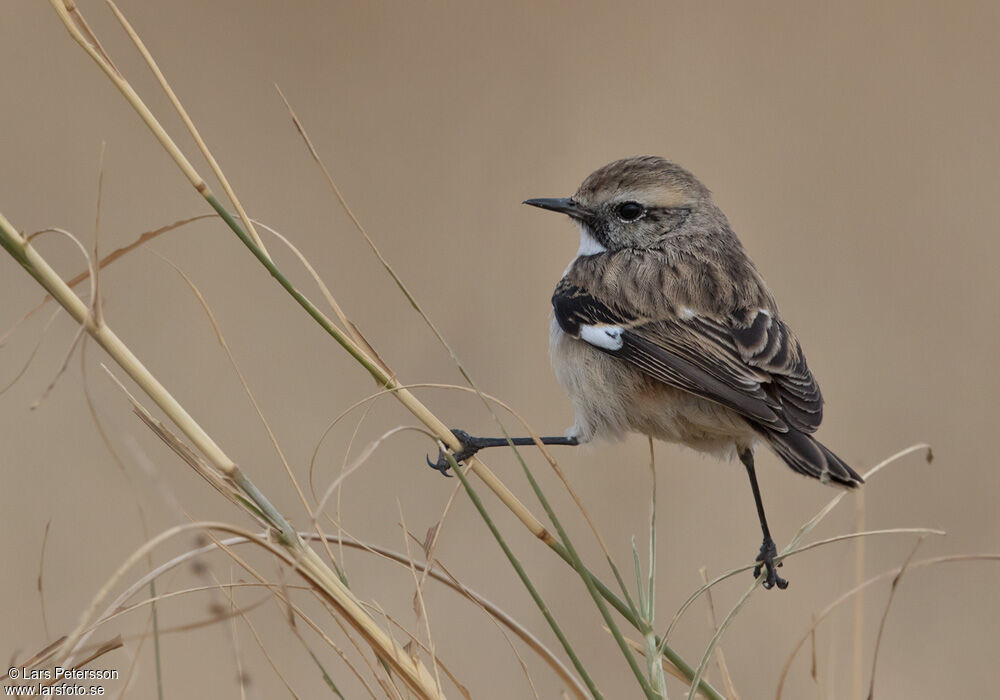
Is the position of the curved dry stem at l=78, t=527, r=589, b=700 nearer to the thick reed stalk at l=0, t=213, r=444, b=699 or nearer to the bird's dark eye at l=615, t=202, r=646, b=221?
the thick reed stalk at l=0, t=213, r=444, b=699

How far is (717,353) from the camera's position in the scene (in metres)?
3.35

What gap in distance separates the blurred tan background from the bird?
139 centimetres

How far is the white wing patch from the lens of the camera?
3.52 meters

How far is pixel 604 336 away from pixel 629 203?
0.65 m

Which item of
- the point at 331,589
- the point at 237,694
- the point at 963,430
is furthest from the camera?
the point at 963,430

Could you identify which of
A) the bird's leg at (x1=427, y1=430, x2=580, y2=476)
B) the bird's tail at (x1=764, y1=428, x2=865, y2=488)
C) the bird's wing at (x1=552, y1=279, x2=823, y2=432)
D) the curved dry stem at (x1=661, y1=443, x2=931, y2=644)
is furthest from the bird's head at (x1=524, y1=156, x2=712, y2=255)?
the curved dry stem at (x1=661, y1=443, x2=931, y2=644)

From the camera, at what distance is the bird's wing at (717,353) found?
125 inches

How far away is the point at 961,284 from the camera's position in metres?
6.63

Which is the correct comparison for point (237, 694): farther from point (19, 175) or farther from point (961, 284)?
point (961, 284)

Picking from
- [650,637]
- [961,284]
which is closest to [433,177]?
[961,284]

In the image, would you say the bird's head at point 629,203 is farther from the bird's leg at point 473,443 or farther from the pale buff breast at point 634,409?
the bird's leg at point 473,443

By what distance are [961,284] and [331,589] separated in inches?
230

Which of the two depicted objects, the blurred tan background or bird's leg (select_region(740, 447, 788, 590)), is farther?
the blurred tan background

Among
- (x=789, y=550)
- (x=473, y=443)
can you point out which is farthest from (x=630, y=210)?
(x=789, y=550)
